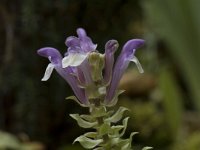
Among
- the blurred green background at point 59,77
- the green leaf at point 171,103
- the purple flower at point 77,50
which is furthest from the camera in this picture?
the green leaf at point 171,103

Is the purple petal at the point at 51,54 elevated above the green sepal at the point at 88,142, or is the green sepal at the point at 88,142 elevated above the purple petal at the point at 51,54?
the purple petal at the point at 51,54

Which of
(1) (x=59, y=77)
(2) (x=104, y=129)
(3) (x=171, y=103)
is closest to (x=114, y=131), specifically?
(2) (x=104, y=129)

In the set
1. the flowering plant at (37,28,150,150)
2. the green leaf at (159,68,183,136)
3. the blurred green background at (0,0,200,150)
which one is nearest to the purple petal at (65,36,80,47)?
the flowering plant at (37,28,150,150)

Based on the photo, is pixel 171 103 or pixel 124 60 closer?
pixel 124 60

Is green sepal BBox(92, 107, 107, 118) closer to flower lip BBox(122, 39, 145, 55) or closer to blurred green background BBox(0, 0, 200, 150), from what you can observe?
flower lip BBox(122, 39, 145, 55)

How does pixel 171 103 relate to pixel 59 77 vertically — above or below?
below

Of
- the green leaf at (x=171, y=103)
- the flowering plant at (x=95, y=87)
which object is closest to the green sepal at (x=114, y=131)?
the flowering plant at (x=95, y=87)

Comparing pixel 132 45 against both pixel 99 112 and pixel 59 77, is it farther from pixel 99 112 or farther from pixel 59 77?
pixel 59 77

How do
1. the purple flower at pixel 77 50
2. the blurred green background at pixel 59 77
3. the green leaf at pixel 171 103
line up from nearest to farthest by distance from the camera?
the purple flower at pixel 77 50 → the blurred green background at pixel 59 77 → the green leaf at pixel 171 103

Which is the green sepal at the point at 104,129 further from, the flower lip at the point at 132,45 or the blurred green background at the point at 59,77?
the blurred green background at the point at 59,77
